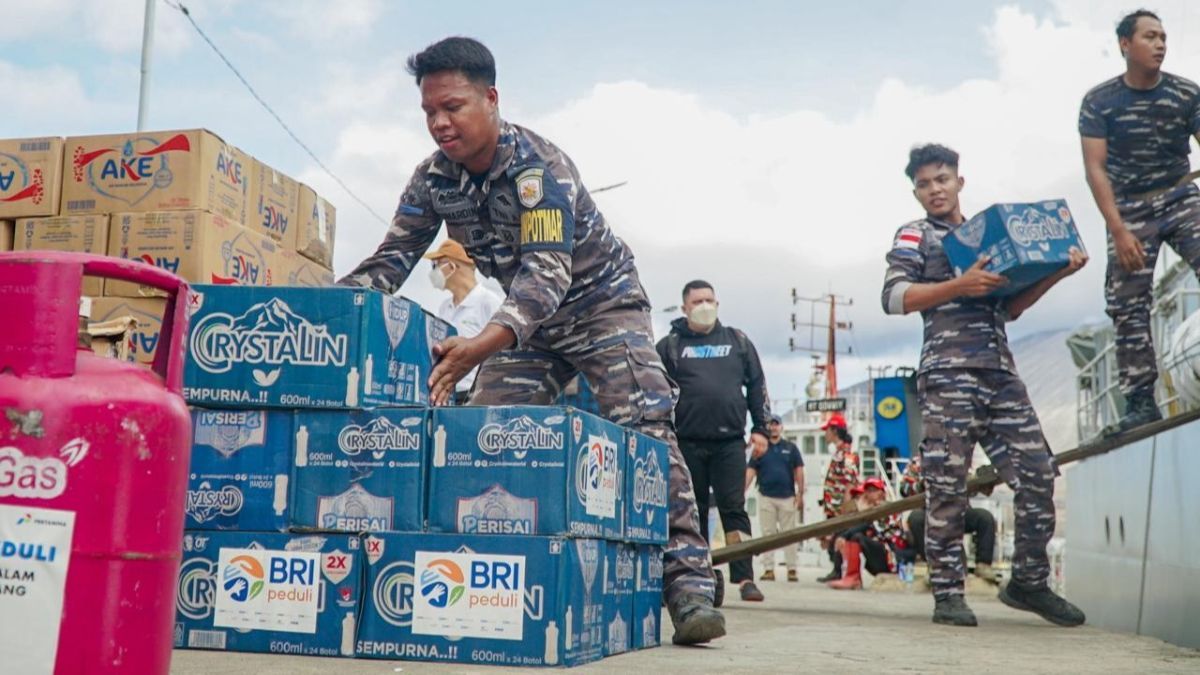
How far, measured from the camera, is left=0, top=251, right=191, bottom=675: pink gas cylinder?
183cm

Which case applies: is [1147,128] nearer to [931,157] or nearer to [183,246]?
[931,157]

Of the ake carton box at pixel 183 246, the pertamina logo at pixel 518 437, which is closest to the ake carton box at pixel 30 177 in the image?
the ake carton box at pixel 183 246

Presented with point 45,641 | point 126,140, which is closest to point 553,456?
point 45,641

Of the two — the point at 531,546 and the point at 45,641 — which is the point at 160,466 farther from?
the point at 531,546

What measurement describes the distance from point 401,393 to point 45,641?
1.79m

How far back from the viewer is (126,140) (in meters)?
4.64

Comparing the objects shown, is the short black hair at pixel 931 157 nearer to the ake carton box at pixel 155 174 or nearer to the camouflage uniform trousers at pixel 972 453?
the camouflage uniform trousers at pixel 972 453

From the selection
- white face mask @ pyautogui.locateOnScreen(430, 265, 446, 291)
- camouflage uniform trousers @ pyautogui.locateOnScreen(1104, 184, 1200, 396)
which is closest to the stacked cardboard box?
white face mask @ pyautogui.locateOnScreen(430, 265, 446, 291)

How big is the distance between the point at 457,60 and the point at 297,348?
0.95 metres

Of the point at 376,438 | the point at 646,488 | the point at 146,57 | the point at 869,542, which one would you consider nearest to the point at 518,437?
the point at 376,438

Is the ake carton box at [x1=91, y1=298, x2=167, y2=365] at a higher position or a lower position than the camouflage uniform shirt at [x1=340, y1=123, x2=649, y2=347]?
lower

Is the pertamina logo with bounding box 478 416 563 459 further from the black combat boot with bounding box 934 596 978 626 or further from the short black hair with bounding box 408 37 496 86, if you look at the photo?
the black combat boot with bounding box 934 596 978 626

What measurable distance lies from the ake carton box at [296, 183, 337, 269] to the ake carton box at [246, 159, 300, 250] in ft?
0.14

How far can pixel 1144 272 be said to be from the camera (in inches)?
212
